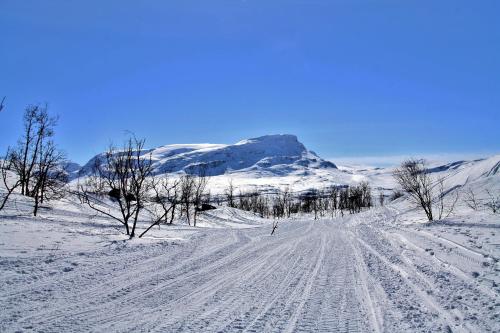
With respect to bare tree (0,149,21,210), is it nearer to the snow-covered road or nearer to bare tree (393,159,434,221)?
the snow-covered road

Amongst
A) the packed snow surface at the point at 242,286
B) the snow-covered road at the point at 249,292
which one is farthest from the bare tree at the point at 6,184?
the snow-covered road at the point at 249,292

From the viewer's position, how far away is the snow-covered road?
6336 mm

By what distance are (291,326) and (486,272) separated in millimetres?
6277

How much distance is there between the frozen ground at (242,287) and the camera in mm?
6379

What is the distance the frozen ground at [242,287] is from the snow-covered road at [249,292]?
0.08 ft

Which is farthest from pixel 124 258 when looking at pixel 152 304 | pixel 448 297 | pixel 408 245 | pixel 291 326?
pixel 408 245

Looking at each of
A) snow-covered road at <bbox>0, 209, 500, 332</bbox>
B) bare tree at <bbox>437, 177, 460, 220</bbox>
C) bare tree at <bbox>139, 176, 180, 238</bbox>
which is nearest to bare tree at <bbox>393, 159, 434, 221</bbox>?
bare tree at <bbox>437, 177, 460, 220</bbox>

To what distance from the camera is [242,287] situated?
902 centimetres

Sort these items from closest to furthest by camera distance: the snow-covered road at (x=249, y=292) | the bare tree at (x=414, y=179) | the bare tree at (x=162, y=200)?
the snow-covered road at (x=249, y=292) → the bare tree at (x=162, y=200) → the bare tree at (x=414, y=179)

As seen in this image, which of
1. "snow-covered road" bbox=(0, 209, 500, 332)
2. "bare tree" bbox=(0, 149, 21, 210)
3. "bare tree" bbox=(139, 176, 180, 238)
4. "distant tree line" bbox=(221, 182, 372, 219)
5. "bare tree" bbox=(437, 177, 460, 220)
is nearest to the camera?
"snow-covered road" bbox=(0, 209, 500, 332)

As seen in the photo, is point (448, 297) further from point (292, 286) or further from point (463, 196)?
point (463, 196)

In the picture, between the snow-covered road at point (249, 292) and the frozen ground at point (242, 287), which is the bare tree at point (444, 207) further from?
the snow-covered road at point (249, 292)

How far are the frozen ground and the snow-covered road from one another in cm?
2

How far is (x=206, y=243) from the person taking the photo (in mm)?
17547
